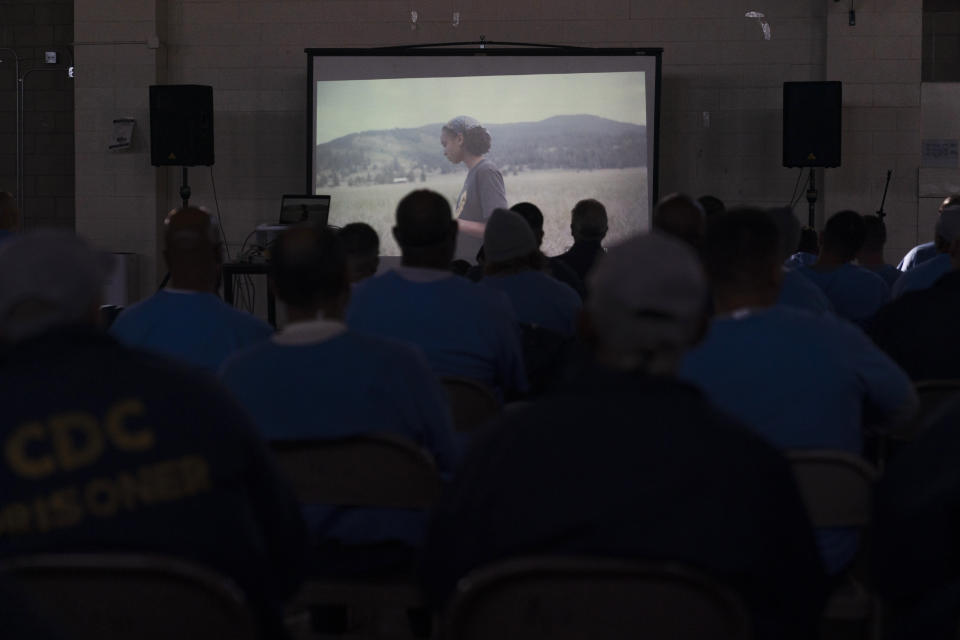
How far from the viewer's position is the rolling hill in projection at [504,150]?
9164 mm

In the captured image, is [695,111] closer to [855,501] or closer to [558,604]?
[855,501]

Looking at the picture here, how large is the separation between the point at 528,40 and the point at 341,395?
7.55 meters

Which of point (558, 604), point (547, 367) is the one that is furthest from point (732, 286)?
point (547, 367)

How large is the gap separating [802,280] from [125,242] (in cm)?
702

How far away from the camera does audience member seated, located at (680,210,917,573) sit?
211cm

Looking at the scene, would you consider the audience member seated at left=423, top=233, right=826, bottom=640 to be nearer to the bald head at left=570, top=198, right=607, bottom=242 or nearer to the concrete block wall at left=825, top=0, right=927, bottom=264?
the bald head at left=570, top=198, right=607, bottom=242

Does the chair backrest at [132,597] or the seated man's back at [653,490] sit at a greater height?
the seated man's back at [653,490]

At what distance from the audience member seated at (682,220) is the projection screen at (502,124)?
5.11 metres

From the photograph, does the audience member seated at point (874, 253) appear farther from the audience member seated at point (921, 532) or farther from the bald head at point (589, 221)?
the audience member seated at point (921, 532)

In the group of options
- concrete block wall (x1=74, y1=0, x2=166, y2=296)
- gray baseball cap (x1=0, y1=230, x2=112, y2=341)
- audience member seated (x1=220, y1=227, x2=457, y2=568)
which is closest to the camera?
gray baseball cap (x1=0, y1=230, x2=112, y2=341)

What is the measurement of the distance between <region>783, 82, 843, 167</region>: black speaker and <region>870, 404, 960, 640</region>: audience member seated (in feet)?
24.3

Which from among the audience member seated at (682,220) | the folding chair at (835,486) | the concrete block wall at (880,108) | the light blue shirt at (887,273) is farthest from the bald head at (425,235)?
the concrete block wall at (880,108)

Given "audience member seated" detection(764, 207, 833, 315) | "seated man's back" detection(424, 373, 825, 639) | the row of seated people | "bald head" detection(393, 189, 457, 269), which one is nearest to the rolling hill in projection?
"audience member seated" detection(764, 207, 833, 315)

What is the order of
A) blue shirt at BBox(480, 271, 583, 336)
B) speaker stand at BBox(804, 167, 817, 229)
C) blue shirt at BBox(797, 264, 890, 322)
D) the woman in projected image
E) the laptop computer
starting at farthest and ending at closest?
the woman in projected image → speaker stand at BBox(804, 167, 817, 229) → the laptop computer → blue shirt at BBox(797, 264, 890, 322) → blue shirt at BBox(480, 271, 583, 336)
